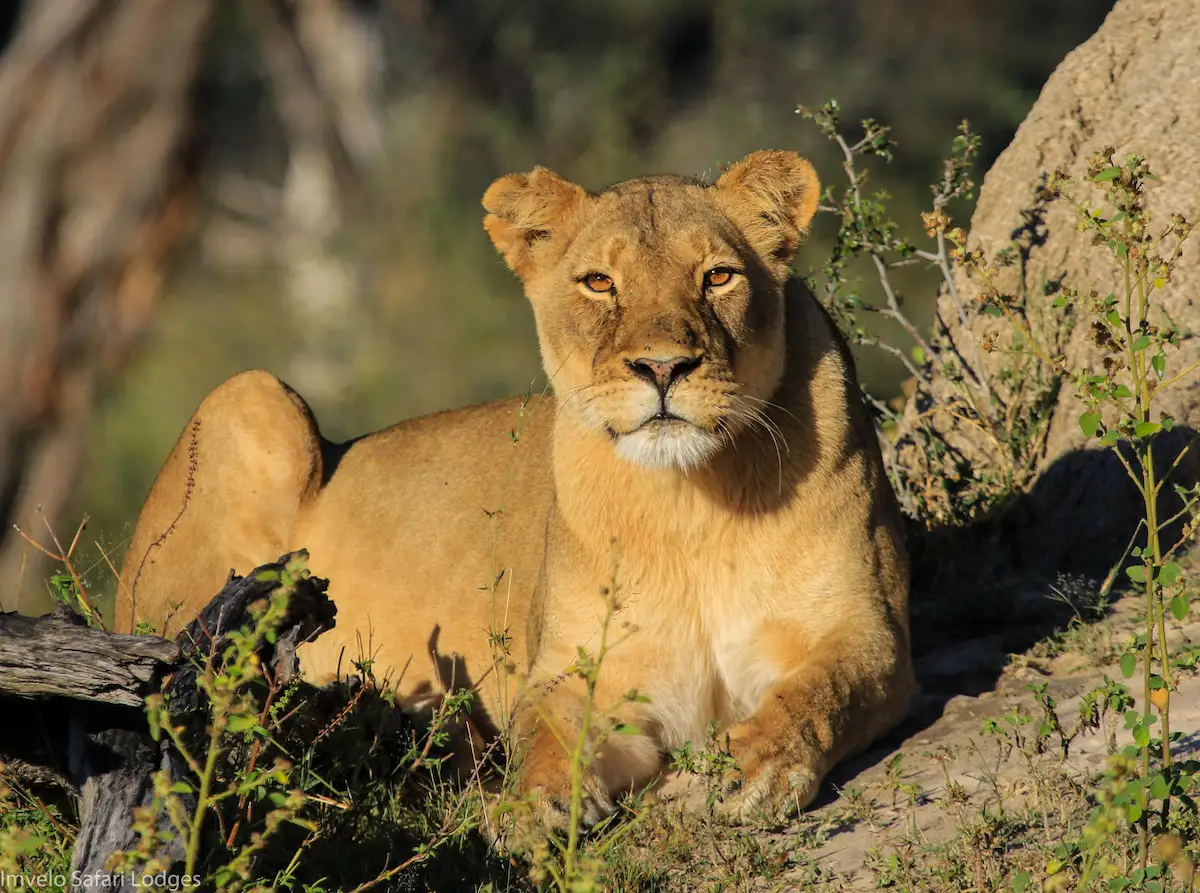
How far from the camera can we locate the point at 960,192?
5.92m

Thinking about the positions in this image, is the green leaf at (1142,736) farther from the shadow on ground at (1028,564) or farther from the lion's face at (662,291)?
the shadow on ground at (1028,564)

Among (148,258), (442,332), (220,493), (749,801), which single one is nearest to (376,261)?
(442,332)

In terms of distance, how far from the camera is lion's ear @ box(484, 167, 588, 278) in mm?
4742

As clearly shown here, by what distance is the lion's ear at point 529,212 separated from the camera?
4742mm

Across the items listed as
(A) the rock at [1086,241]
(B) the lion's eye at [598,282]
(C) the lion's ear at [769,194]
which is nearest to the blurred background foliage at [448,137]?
(A) the rock at [1086,241]

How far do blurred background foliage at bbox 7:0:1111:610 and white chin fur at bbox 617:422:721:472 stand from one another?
34.4 feet

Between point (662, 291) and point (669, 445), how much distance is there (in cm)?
43

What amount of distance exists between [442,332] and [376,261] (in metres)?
1.06

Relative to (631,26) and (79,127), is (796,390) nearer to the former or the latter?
(79,127)

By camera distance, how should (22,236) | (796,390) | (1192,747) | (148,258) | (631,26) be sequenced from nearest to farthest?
(1192,747) → (796,390) → (22,236) → (148,258) → (631,26)

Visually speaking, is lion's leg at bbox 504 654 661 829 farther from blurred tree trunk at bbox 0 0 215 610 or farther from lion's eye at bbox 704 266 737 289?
blurred tree trunk at bbox 0 0 215 610

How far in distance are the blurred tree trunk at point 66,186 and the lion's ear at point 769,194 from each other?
9522 millimetres

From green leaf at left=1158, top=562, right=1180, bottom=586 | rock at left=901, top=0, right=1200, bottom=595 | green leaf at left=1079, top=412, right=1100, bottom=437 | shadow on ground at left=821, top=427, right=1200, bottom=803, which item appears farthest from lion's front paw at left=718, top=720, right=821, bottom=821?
rock at left=901, top=0, right=1200, bottom=595

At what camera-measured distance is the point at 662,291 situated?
4.30 m
